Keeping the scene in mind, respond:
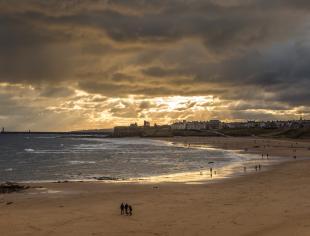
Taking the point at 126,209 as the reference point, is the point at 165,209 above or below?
below

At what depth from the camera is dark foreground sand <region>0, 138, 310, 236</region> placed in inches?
1074

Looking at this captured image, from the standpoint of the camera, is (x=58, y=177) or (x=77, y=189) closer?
(x=77, y=189)

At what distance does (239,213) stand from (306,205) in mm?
5969

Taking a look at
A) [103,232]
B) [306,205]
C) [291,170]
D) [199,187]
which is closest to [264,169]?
[291,170]

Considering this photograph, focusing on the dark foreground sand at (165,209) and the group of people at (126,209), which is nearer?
the dark foreground sand at (165,209)

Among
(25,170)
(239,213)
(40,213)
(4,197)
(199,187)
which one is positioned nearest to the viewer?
(239,213)

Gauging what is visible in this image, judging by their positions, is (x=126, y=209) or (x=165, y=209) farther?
(x=165, y=209)

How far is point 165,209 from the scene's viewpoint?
3428 cm

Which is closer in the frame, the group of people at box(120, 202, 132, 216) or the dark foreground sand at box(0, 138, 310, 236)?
the dark foreground sand at box(0, 138, 310, 236)

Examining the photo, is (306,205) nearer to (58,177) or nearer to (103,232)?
(103,232)

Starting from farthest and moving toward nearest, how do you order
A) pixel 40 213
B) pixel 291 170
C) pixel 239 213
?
pixel 291 170, pixel 40 213, pixel 239 213

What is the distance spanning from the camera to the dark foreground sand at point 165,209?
2728cm

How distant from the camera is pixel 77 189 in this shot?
160 ft

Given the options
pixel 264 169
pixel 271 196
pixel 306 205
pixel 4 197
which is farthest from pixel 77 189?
pixel 264 169
